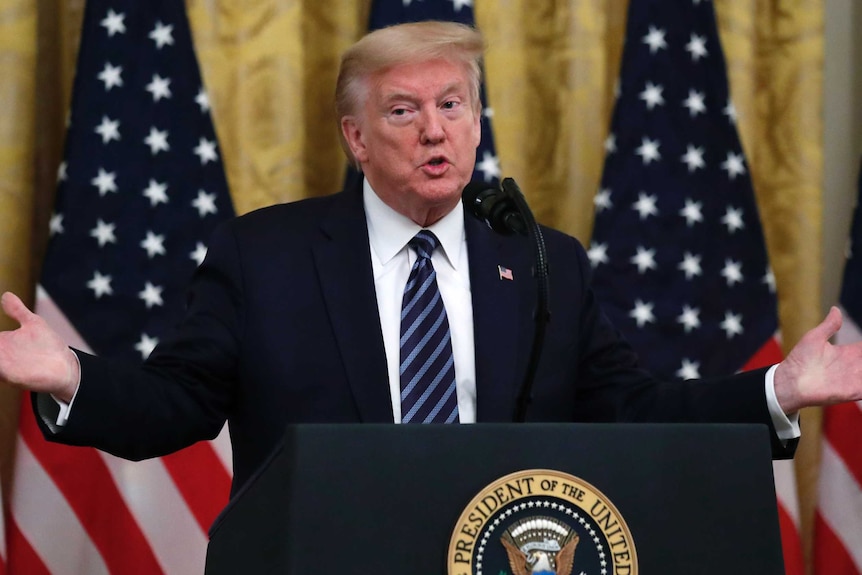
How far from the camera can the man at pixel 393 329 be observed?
2113 millimetres

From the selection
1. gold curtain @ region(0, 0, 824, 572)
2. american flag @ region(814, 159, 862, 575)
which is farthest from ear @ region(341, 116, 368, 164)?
american flag @ region(814, 159, 862, 575)

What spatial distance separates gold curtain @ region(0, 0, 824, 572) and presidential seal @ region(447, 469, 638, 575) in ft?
7.73

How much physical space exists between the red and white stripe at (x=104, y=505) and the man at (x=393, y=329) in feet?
3.53

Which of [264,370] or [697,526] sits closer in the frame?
[697,526]

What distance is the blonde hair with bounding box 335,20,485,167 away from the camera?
255 cm

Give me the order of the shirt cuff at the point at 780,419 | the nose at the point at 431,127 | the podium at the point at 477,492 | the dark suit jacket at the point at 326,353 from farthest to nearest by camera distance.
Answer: the nose at the point at 431,127 → the dark suit jacket at the point at 326,353 → the shirt cuff at the point at 780,419 → the podium at the point at 477,492

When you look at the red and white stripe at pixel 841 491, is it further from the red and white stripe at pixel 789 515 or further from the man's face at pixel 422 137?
the man's face at pixel 422 137

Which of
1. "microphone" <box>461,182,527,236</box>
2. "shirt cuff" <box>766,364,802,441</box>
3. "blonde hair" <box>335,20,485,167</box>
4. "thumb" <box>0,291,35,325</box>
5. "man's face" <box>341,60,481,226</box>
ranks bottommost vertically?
"shirt cuff" <box>766,364,802,441</box>

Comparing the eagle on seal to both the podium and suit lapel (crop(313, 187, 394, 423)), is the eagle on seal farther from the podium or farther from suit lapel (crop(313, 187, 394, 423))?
suit lapel (crop(313, 187, 394, 423))

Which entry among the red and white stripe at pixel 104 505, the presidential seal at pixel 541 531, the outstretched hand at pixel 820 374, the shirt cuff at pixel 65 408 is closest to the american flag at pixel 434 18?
the red and white stripe at pixel 104 505

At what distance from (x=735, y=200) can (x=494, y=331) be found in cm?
179

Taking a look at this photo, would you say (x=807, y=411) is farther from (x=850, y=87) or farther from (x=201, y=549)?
(x=201, y=549)

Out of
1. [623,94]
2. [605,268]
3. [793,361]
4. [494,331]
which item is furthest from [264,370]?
[623,94]

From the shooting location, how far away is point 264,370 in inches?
93.4
